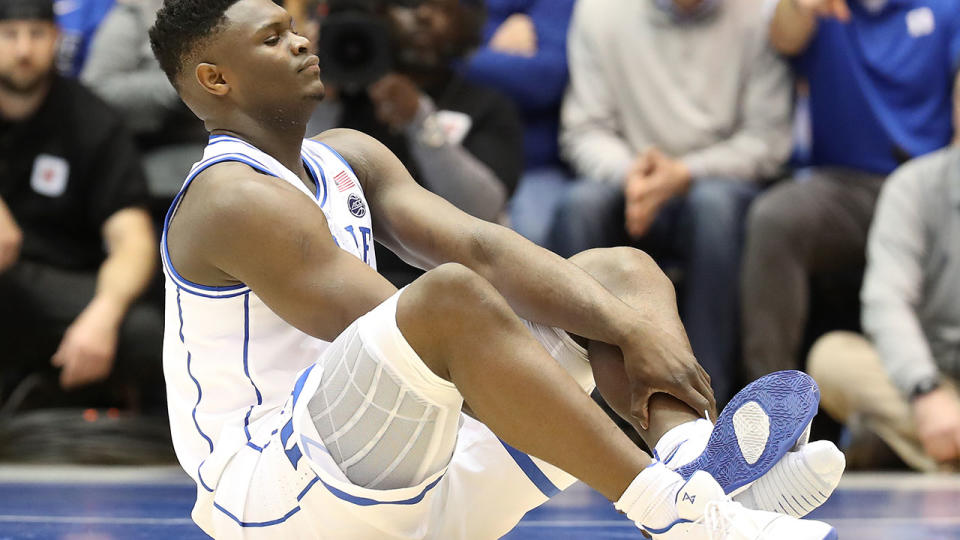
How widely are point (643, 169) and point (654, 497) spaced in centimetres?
284

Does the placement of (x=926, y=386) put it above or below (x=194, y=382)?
below

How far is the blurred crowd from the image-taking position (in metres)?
4.43

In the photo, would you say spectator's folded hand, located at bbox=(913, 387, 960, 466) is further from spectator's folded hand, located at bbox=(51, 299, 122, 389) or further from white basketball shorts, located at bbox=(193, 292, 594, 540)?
spectator's folded hand, located at bbox=(51, 299, 122, 389)

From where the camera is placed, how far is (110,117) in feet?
15.5

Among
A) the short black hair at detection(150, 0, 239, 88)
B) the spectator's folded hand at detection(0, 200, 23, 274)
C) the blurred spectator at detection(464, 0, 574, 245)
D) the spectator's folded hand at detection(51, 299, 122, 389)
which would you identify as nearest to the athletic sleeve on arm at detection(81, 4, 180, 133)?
the spectator's folded hand at detection(0, 200, 23, 274)

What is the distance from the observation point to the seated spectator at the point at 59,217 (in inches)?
177

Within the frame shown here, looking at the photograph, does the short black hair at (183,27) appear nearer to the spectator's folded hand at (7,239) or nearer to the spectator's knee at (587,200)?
the spectator's folded hand at (7,239)

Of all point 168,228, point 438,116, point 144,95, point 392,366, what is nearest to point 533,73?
point 438,116

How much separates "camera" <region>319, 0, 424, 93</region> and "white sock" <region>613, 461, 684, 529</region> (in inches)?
103

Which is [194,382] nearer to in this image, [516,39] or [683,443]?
[683,443]

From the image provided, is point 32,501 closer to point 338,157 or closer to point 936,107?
point 338,157

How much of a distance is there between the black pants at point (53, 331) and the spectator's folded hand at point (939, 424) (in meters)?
2.60

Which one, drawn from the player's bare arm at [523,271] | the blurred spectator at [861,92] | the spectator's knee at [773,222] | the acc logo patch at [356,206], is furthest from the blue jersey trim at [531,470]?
the blurred spectator at [861,92]

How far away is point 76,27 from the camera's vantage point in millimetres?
5219
